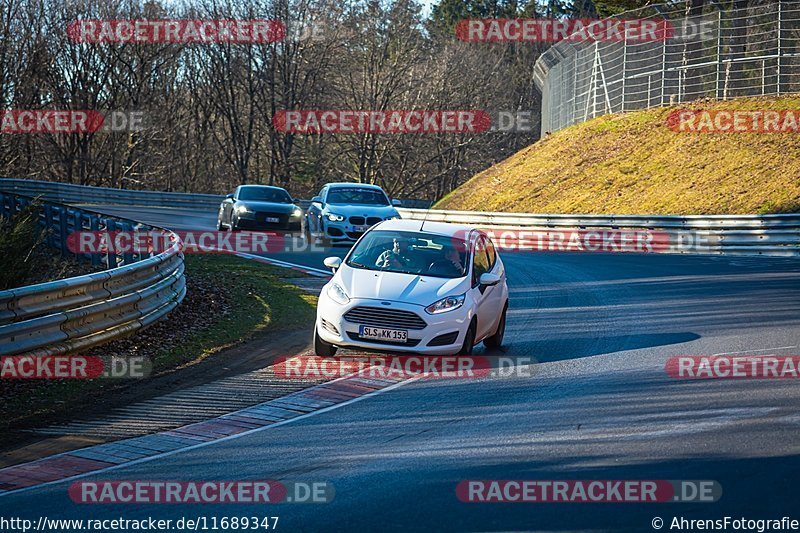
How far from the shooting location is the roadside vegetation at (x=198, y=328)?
31.5ft

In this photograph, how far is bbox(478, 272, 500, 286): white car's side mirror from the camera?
40.6 feet

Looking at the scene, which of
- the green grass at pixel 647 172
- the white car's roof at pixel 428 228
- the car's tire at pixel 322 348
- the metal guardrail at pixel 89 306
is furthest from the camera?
the green grass at pixel 647 172

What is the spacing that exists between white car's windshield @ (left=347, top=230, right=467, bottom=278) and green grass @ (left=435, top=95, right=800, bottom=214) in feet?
66.2

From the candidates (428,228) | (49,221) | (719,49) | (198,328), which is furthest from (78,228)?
(719,49)

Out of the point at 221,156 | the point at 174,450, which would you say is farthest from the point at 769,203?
the point at 221,156

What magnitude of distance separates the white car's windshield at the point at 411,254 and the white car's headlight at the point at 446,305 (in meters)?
0.55

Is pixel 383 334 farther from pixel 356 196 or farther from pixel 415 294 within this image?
pixel 356 196

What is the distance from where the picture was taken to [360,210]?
2478 cm

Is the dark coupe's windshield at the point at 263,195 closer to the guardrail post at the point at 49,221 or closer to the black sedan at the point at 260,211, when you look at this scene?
the black sedan at the point at 260,211

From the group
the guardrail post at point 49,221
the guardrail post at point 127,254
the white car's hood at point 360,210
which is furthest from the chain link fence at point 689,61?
the guardrail post at point 127,254

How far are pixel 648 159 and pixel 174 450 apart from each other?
3403 centimetres

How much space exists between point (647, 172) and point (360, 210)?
17.1m

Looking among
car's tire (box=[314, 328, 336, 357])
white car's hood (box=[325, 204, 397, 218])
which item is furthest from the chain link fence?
car's tire (box=[314, 328, 336, 357])

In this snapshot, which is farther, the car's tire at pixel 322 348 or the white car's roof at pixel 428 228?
the white car's roof at pixel 428 228
